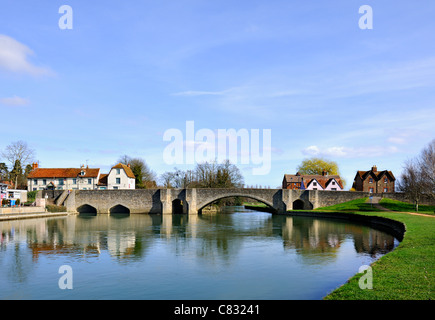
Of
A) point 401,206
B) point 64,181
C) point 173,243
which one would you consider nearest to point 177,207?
point 64,181

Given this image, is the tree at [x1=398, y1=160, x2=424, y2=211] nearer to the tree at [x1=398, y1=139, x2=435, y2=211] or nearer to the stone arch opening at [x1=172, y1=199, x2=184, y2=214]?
the tree at [x1=398, y1=139, x2=435, y2=211]

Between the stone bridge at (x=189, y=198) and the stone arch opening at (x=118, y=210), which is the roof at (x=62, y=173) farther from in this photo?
the stone bridge at (x=189, y=198)

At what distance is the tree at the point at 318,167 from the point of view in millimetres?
98812

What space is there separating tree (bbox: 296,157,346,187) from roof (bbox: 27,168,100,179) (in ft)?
183

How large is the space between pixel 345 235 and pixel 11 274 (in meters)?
24.1

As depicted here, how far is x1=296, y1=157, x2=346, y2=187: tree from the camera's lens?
98.8 meters

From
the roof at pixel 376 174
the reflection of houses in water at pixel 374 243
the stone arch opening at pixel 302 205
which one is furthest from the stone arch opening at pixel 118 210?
the roof at pixel 376 174

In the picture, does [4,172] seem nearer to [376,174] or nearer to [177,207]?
[177,207]

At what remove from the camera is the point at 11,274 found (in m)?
16.9

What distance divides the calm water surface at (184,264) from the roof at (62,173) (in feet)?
131

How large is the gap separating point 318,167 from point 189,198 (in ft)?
172
